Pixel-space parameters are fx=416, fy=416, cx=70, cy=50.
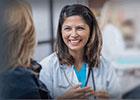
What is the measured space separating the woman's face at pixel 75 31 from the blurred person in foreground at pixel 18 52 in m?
0.18

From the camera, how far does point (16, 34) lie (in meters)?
2.32

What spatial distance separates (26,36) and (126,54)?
559 millimetres

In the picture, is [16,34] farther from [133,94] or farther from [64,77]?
[133,94]

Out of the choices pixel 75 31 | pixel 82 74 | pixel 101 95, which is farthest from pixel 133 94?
pixel 75 31

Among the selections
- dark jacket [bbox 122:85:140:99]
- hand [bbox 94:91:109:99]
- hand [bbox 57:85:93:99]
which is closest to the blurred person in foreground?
hand [bbox 57:85:93:99]

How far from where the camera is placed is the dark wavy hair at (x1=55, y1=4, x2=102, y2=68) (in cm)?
225

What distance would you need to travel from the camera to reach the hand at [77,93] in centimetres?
230

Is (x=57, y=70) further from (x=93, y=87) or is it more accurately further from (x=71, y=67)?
(x=93, y=87)

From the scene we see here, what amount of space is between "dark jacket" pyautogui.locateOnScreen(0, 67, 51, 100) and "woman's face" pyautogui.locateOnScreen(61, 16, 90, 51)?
28 centimetres

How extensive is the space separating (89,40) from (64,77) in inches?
9.8

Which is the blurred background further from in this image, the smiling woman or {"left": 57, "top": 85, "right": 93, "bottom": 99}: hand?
{"left": 57, "top": 85, "right": 93, "bottom": 99}: hand

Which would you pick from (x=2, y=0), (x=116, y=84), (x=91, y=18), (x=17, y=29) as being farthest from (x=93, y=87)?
(x=2, y=0)

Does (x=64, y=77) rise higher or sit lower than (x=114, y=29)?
lower

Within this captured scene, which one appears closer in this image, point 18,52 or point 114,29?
point 114,29
